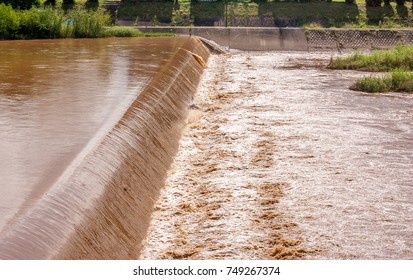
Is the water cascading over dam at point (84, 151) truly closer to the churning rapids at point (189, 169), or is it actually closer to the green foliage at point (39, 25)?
the churning rapids at point (189, 169)

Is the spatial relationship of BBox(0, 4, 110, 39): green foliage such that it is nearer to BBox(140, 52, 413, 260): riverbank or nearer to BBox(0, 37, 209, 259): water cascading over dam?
BBox(0, 37, 209, 259): water cascading over dam

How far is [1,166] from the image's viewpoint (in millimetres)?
7926

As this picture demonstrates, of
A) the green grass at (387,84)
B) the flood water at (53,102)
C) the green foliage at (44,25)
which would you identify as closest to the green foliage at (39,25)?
the green foliage at (44,25)

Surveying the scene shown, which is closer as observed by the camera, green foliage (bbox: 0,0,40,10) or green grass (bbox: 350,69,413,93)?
green grass (bbox: 350,69,413,93)

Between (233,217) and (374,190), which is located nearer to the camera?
(233,217)

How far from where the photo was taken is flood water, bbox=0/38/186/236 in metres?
7.50

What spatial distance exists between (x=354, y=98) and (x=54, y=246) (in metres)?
10.8

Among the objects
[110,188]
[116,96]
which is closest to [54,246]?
[110,188]

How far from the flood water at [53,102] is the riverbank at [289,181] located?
1.11 m

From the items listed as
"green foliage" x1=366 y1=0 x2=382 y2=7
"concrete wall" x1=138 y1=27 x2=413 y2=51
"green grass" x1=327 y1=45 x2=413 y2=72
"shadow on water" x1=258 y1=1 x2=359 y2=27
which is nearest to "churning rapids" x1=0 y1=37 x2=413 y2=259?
"green grass" x1=327 y1=45 x2=413 y2=72

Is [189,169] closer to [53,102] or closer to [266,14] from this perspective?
[53,102]

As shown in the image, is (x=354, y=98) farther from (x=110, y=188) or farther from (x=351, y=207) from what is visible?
(x=110, y=188)

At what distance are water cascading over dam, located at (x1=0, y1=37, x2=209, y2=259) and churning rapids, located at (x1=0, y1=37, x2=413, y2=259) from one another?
2 centimetres
